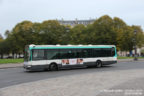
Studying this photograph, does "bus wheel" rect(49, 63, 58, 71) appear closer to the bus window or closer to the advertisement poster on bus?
the advertisement poster on bus

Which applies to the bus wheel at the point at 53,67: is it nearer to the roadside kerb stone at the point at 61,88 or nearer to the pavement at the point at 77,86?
the pavement at the point at 77,86

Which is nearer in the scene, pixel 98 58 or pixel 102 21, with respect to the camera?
pixel 98 58

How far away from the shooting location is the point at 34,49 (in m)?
19.5

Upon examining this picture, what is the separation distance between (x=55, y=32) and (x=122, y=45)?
775 inches

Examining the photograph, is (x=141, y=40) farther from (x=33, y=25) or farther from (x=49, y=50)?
(x=49, y=50)

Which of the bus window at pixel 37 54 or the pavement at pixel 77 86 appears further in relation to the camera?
the bus window at pixel 37 54

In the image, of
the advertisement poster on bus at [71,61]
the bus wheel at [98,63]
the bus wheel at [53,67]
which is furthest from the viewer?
A: the bus wheel at [98,63]

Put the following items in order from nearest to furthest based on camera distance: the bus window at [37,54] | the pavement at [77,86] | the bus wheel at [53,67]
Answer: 1. the pavement at [77,86]
2. the bus window at [37,54]
3. the bus wheel at [53,67]

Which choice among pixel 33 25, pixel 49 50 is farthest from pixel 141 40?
pixel 49 50

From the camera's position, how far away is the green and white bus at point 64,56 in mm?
19438

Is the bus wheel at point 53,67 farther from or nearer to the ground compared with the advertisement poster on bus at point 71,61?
nearer to the ground

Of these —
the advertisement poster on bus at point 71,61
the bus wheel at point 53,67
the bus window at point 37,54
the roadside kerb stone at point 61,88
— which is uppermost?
the bus window at point 37,54

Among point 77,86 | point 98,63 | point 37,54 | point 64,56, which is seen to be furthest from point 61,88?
point 98,63

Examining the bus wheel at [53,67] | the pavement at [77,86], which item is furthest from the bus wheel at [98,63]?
the pavement at [77,86]
